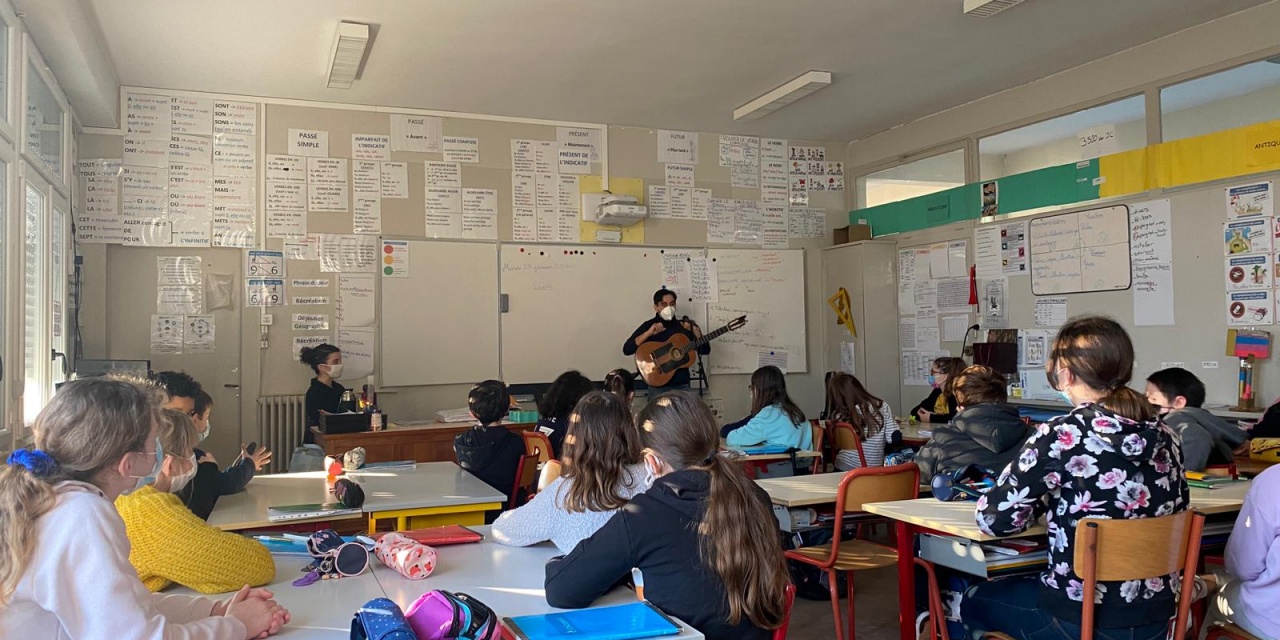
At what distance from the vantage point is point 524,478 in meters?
4.20

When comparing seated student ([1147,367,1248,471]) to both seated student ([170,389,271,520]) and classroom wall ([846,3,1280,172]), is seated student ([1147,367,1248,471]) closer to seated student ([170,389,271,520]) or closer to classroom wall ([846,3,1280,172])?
classroom wall ([846,3,1280,172])

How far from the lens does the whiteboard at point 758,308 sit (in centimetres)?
746

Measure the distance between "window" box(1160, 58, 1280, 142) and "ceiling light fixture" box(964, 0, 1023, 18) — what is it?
58.0 inches

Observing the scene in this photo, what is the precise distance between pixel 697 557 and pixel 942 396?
4.60 metres

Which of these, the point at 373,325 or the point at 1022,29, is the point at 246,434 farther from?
the point at 1022,29

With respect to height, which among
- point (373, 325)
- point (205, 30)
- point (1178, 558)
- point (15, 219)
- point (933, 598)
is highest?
point (205, 30)

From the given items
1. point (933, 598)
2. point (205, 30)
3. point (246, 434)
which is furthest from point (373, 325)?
point (933, 598)

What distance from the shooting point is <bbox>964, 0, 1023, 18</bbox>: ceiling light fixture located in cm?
451

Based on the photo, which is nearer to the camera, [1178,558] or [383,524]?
[1178,558]

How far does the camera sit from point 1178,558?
7.46 feet

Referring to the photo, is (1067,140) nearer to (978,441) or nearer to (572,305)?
(978,441)

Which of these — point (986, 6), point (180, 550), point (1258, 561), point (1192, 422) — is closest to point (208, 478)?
point (180, 550)

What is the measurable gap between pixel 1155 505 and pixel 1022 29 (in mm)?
3647

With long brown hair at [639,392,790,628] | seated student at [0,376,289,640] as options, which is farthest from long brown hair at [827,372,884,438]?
seated student at [0,376,289,640]
